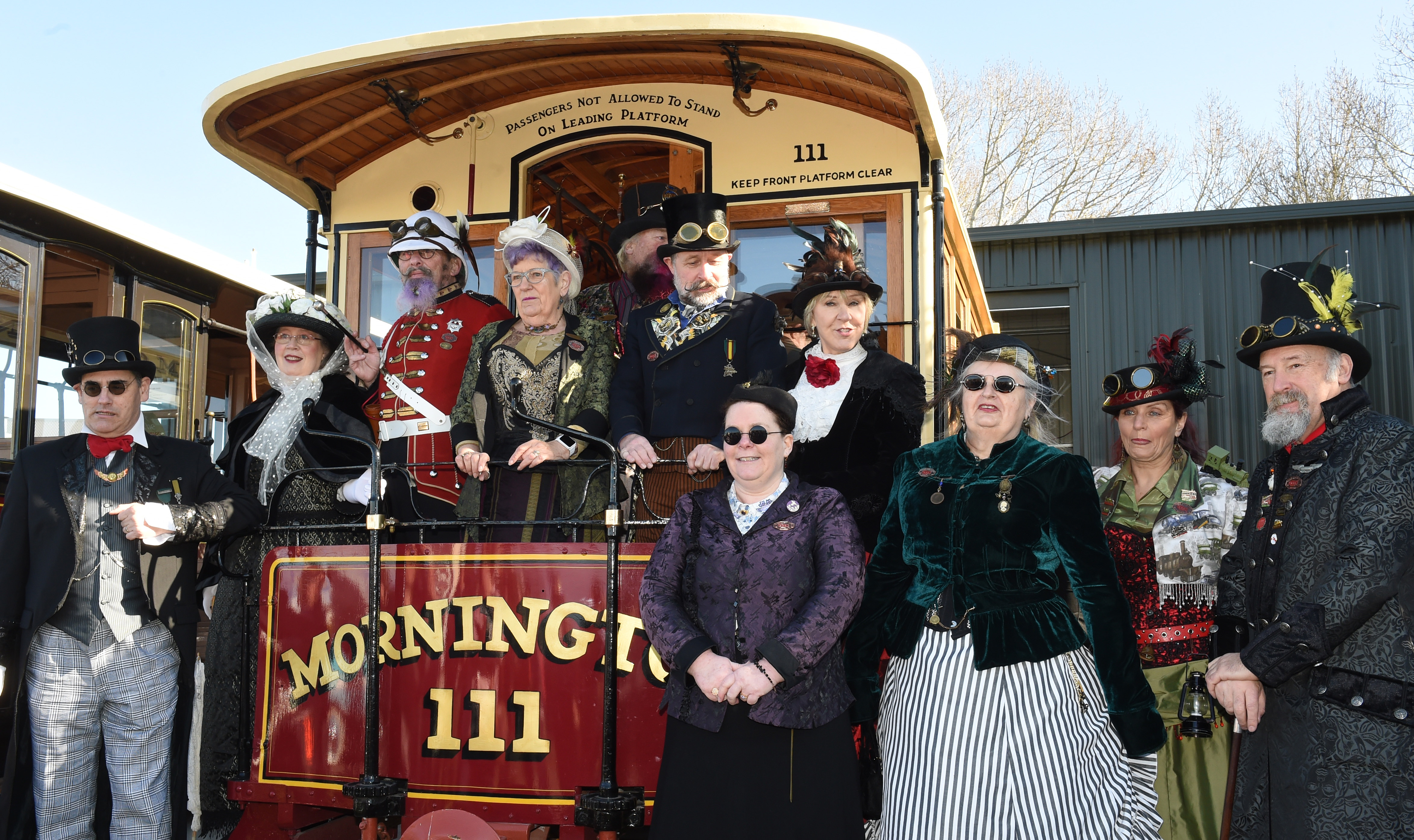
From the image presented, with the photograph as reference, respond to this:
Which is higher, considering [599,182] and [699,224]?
[599,182]

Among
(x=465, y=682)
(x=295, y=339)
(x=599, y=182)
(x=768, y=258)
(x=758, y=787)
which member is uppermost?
(x=599, y=182)

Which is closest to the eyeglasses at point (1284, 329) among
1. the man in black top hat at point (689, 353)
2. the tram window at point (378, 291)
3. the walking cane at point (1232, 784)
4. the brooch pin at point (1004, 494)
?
the brooch pin at point (1004, 494)

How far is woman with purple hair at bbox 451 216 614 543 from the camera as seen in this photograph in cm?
395

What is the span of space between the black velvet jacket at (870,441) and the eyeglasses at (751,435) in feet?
1.97

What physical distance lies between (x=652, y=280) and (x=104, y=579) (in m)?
2.69

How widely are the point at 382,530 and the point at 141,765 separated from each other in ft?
4.02

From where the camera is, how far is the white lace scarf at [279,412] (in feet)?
14.3

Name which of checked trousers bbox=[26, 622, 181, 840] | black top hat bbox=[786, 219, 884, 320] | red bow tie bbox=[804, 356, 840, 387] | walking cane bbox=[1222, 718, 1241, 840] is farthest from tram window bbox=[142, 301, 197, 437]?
walking cane bbox=[1222, 718, 1241, 840]

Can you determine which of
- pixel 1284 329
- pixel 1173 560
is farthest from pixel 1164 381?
pixel 1284 329

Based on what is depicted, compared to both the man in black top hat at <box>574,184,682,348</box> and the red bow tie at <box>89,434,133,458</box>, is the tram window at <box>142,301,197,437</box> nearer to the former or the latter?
the red bow tie at <box>89,434,133,458</box>

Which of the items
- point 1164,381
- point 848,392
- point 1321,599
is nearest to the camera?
point 1321,599

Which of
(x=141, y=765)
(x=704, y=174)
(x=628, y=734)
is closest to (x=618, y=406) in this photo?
(x=628, y=734)

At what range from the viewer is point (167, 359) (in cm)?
675

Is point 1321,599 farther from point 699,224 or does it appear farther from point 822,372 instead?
point 699,224
